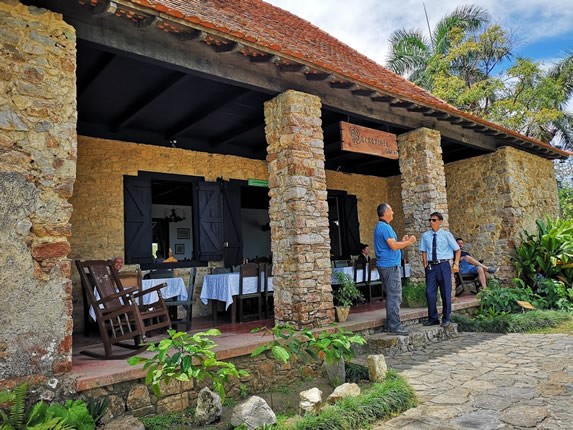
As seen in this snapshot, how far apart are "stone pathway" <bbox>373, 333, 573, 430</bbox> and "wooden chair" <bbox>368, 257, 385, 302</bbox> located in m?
1.94

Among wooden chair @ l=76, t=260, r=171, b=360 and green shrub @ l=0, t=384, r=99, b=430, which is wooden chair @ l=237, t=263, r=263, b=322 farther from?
green shrub @ l=0, t=384, r=99, b=430

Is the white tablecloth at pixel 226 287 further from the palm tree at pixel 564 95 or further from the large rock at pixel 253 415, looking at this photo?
the palm tree at pixel 564 95

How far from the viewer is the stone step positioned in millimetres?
4988

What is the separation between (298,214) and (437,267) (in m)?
2.35

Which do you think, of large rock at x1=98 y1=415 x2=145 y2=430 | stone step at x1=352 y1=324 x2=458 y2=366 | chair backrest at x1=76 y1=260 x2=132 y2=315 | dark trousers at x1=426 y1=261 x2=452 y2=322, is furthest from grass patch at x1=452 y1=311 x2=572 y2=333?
large rock at x1=98 y1=415 x2=145 y2=430

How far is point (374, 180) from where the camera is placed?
11.1 metres

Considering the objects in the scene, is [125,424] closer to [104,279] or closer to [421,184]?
[104,279]

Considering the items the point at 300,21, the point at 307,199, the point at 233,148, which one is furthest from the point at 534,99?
the point at 307,199

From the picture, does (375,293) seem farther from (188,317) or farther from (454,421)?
(454,421)

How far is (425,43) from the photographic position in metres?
20.5

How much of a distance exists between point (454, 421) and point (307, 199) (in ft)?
9.14

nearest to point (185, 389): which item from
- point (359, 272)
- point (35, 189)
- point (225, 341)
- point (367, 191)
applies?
point (225, 341)

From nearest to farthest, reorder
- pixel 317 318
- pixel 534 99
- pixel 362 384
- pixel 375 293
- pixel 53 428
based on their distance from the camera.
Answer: pixel 53 428
pixel 362 384
pixel 317 318
pixel 375 293
pixel 534 99

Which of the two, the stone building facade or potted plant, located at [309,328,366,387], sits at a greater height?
the stone building facade
